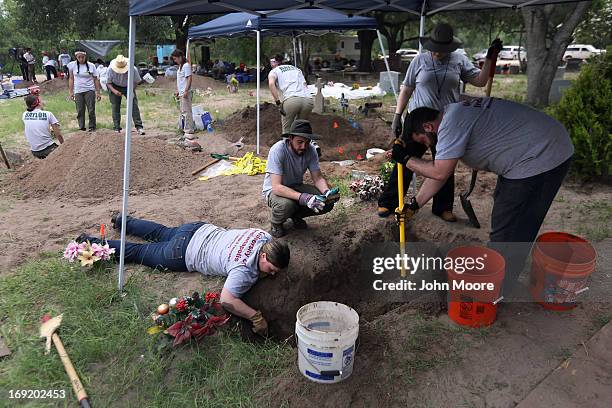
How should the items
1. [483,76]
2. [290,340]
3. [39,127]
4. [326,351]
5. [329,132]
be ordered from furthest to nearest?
[329,132], [39,127], [483,76], [290,340], [326,351]

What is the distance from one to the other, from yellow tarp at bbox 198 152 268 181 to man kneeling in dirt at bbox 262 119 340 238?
2.42m

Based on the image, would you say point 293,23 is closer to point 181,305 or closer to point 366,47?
point 181,305

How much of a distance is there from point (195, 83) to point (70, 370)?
17.4 m

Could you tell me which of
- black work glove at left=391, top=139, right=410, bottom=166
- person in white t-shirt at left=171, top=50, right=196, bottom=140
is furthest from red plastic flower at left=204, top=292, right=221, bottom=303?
person in white t-shirt at left=171, top=50, right=196, bottom=140

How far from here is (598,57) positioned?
210 inches

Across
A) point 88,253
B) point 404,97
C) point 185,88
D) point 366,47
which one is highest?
point 366,47

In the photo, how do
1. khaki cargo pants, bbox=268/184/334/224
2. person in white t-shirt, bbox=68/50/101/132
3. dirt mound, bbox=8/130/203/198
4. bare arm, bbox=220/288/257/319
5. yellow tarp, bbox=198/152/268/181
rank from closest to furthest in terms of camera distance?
bare arm, bbox=220/288/257/319
khaki cargo pants, bbox=268/184/334/224
dirt mound, bbox=8/130/203/198
yellow tarp, bbox=198/152/268/181
person in white t-shirt, bbox=68/50/101/132

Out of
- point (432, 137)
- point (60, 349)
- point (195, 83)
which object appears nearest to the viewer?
point (60, 349)

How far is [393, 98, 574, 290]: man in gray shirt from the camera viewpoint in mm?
2828

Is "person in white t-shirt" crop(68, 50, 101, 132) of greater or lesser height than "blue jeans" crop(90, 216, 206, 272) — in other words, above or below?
above

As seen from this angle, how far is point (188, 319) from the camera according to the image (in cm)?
280

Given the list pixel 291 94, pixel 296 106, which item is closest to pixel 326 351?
pixel 296 106

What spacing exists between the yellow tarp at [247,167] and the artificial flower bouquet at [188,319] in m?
3.76

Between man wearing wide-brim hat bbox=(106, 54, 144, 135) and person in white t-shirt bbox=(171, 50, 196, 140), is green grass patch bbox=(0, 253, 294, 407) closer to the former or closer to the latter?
person in white t-shirt bbox=(171, 50, 196, 140)
